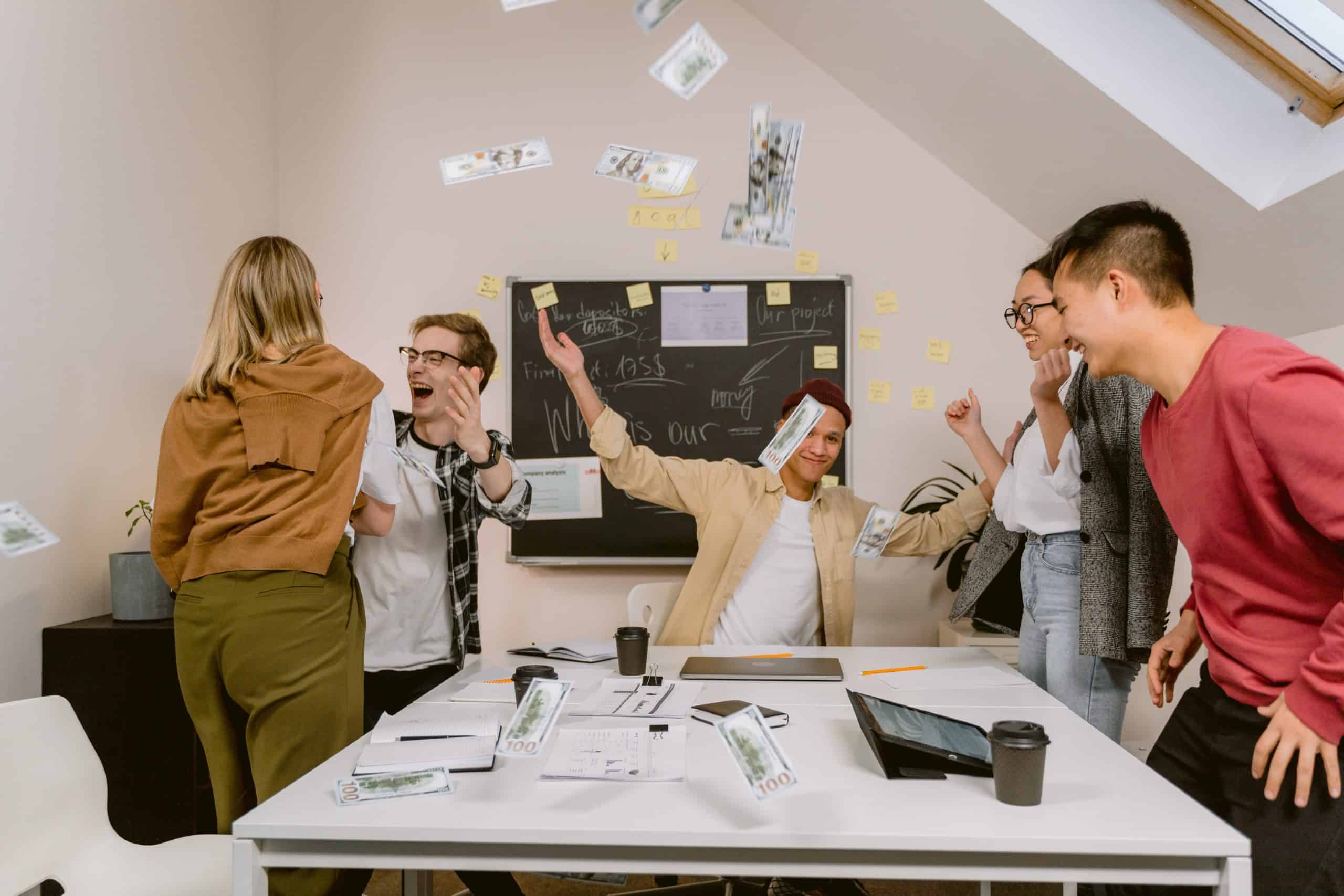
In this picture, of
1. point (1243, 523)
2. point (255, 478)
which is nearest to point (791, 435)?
point (1243, 523)

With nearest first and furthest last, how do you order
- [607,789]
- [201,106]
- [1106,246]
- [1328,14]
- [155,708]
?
[607,789] < [1106,246] < [1328,14] < [155,708] < [201,106]

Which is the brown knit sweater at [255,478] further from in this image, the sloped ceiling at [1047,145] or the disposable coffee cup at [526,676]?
the sloped ceiling at [1047,145]

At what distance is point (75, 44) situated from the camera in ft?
8.15

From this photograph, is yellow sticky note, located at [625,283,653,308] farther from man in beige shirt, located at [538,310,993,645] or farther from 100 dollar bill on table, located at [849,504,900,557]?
100 dollar bill on table, located at [849,504,900,557]

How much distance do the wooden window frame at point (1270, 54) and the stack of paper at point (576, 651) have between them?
2.10 m

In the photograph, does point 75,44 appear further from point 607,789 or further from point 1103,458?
point 1103,458

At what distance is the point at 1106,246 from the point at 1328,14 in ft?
3.98

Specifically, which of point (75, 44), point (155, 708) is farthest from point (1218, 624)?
point (75, 44)

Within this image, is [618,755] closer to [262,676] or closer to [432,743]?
[432,743]

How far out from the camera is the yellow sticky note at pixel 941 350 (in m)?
3.42

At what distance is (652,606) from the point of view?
2.71 meters

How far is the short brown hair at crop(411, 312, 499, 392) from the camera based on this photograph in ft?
8.14

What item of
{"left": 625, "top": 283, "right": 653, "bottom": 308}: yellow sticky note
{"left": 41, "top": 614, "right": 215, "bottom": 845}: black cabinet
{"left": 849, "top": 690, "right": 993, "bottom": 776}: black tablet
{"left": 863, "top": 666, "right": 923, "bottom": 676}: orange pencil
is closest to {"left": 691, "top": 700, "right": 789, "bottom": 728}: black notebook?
{"left": 849, "top": 690, "right": 993, "bottom": 776}: black tablet

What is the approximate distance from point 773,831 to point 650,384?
243 centimetres
